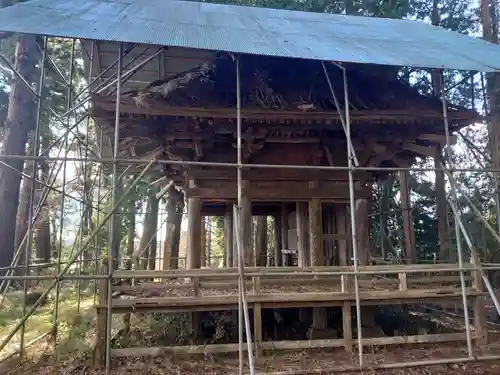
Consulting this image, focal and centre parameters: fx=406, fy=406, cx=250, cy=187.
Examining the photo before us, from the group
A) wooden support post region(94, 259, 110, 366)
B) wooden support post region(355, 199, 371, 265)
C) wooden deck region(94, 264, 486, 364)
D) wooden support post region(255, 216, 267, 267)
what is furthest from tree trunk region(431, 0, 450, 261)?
wooden support post region(94, 259, 110, 366)

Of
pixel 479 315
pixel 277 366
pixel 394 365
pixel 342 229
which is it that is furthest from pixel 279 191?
pixel 479 315

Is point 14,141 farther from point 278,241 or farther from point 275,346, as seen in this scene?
point 275,346

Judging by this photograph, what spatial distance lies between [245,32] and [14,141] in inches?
297

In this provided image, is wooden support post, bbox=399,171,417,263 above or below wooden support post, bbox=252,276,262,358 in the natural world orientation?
above

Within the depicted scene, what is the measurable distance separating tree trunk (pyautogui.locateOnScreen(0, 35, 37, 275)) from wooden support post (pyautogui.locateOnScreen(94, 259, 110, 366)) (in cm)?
628

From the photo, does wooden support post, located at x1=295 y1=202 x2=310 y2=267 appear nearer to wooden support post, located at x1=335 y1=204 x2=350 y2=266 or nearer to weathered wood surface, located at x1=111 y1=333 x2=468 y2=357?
wooden support post, located at x1=335 y1=204 x2=350 y2=266

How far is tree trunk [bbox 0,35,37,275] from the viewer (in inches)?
444

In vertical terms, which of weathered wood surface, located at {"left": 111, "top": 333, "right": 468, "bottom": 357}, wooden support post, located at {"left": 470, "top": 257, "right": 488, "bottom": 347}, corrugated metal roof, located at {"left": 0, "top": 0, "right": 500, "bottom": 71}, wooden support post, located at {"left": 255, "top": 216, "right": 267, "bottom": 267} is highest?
corrugated metal roof, located at {"left": 0, "top": 0, "right": 500, "bottom": 71}

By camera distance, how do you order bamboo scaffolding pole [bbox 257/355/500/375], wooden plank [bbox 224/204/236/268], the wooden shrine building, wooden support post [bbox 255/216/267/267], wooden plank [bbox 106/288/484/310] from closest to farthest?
bamboo scaffolding pole [bbox 257/355/500/375]
wooden plank [bbox 106/288/484/310]
the wooden shrine building
wooden plank [bbox 224/204/236/268]
wooden support post [bbox 255/216/267/267]

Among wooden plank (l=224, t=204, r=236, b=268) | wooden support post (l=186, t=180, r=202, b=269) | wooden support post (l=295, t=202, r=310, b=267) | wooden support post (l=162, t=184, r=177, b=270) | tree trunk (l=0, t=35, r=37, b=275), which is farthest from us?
wooden support post (l=162, t=184, r=177, b=270)

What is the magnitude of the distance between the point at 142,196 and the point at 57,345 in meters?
12.2

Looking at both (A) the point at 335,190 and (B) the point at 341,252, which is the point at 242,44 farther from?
(B) the point at 341,252

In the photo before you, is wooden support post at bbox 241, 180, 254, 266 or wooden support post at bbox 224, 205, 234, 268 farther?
wooden support post at bbox 224, 205, 234, 268

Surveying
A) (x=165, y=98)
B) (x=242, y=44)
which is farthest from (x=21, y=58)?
(x=242, y=44)
